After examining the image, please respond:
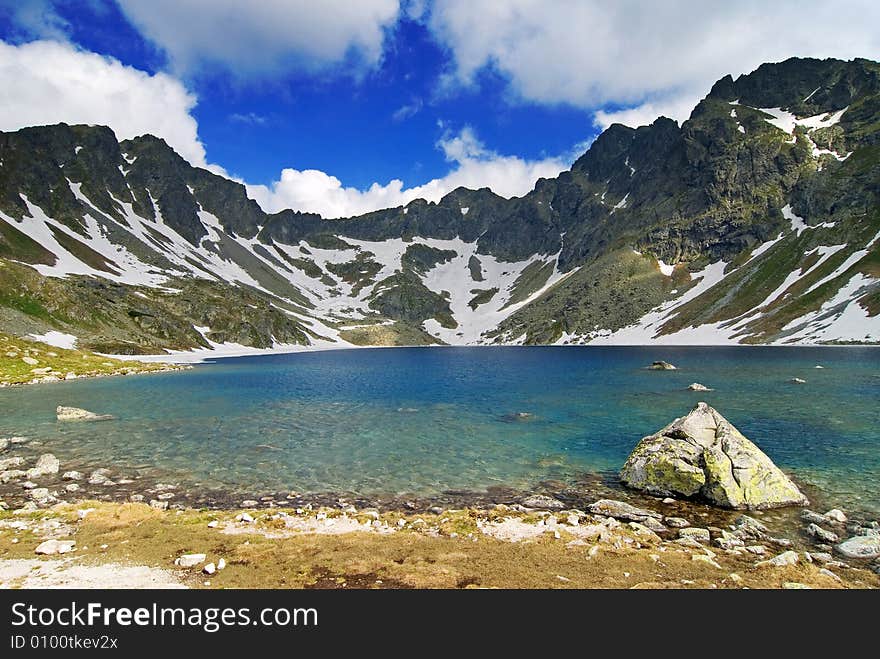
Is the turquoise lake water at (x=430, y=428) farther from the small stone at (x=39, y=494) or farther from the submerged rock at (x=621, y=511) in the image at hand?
the small stone at (x=39, y=494)

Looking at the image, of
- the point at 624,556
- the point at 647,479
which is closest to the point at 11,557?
the point at 624,556

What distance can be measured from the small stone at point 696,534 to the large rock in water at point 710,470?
14.7ft

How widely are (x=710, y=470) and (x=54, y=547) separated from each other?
84.7 feet

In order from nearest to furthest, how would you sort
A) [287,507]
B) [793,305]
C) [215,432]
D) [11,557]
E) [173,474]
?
[11,557], [287,507], [173,474], [215,432], [793,305]

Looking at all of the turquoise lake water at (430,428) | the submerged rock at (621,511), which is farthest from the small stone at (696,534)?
the turquoise lake water at (430,428)

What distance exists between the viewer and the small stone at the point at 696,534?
56.0ft

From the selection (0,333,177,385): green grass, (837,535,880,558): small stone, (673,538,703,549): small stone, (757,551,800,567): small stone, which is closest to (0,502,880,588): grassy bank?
(757,551,800,567): small stone

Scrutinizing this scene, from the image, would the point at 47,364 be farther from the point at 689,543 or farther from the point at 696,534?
the point at 689,543

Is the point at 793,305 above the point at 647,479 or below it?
above

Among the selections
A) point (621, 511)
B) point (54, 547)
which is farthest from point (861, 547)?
point (54, 547)

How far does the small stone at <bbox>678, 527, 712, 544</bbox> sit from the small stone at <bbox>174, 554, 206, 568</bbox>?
1603 cm
